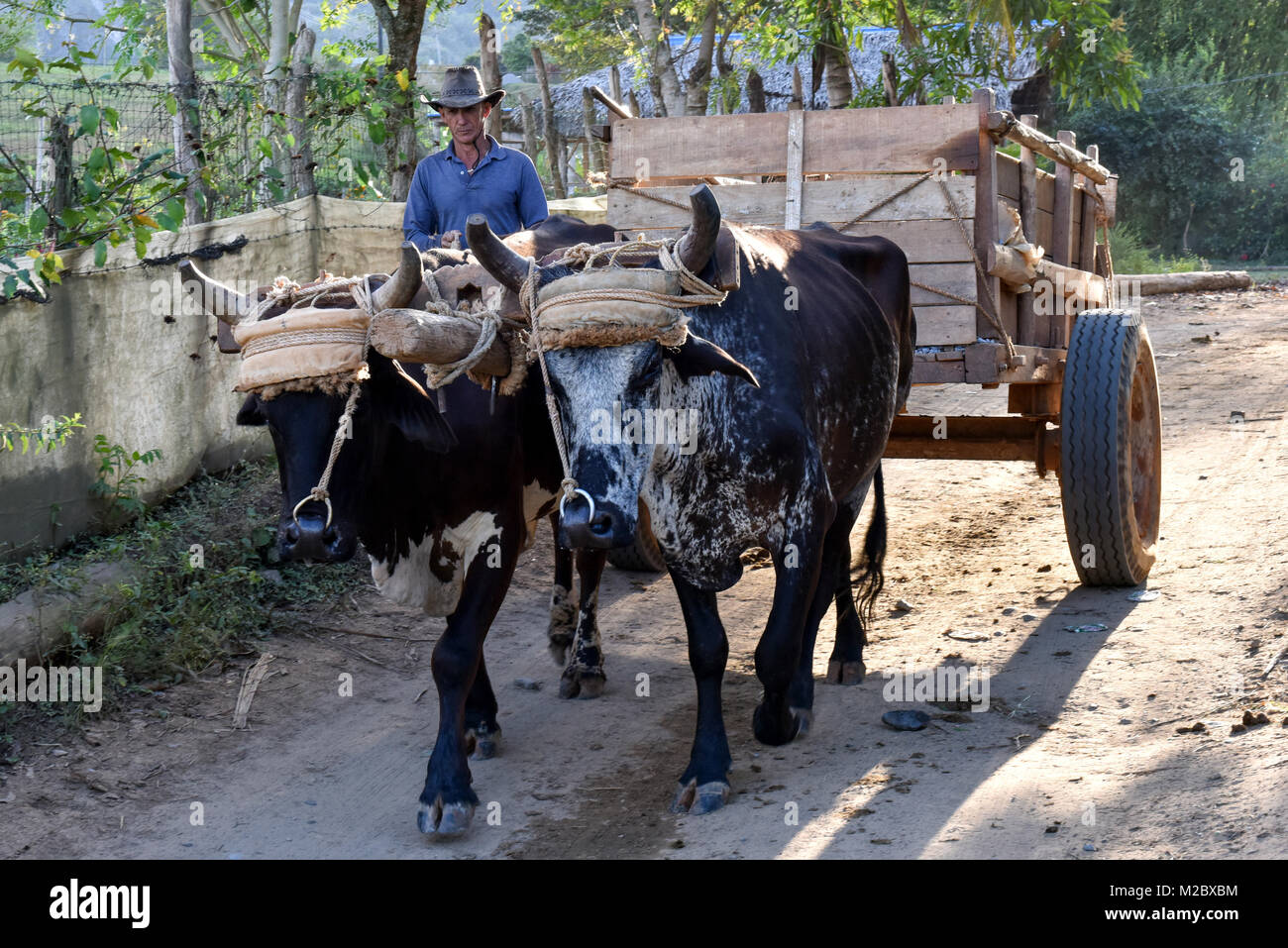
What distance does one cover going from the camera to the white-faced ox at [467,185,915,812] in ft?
12.4

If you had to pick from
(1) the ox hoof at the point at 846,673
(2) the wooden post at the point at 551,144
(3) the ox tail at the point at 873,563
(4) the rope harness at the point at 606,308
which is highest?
(2) the wooden post at the point at 551,144

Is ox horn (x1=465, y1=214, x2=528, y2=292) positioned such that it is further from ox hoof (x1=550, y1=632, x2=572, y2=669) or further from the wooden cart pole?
the wooden cart pole

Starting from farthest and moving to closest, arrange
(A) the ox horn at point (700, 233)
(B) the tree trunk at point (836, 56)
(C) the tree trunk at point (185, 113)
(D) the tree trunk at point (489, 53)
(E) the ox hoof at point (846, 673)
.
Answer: (D) the tree trunk at point (489, 53) → (B) the tree trunk at point (836, 56) → (C) the tree trunk at point (185, 113) → (E) the ox hoof at point (846, 673) → (A) the ox horn at point (700, 233)

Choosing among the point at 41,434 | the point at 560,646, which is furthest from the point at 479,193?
the point at 41,434

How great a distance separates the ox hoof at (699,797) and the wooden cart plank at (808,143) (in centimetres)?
293

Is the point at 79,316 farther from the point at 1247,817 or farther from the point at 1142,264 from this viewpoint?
the point at 1142,264

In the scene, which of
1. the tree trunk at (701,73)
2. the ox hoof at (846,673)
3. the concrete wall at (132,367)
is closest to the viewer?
the ox hoof at (846,673)

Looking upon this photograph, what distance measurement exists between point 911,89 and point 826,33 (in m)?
0.92

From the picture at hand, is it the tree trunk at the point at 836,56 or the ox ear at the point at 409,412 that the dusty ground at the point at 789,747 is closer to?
the ox ear at the point at 409,412

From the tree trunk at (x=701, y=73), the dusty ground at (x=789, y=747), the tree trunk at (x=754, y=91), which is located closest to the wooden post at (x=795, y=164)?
the dusty ground at (x=789, y=747)

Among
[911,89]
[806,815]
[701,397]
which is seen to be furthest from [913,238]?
[911,89]

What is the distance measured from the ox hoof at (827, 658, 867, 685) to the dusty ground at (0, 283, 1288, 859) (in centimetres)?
6

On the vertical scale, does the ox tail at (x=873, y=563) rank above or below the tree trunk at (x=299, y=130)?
below

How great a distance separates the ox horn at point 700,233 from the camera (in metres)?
3.72
